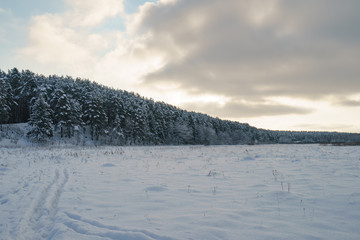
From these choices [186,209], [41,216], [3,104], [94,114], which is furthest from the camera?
[94,114]

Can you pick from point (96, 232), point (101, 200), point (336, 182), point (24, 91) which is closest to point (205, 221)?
point (96, 232)

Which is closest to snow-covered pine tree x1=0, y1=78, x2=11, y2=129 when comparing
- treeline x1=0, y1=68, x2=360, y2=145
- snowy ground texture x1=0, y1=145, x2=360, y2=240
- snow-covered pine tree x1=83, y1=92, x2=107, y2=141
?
treeline x1=0, y1=68, x2=360, y2=145

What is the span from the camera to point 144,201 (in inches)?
227

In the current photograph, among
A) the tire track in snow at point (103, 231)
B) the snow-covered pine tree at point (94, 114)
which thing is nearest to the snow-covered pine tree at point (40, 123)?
the snow-covered pine tree at point (94, 114)

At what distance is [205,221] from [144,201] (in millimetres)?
2216

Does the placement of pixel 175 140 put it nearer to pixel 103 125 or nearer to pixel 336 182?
pixel 103 125

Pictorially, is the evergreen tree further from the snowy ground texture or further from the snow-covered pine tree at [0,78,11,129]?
the snowy ground texture

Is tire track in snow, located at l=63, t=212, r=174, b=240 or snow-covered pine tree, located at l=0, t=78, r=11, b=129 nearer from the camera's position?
tire track in snow, located at l=63, t=212, r=174, b=240

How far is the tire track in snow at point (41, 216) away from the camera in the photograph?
13.0 ft

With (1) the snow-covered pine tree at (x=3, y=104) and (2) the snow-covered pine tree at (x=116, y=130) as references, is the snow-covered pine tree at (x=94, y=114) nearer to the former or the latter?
(2) the snow-covered pine tree at (x=116, y=130)

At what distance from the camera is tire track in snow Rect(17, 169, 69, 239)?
13.0 feet

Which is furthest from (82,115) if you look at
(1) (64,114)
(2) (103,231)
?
(2) (103,231)

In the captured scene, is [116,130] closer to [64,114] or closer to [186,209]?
[64,114]

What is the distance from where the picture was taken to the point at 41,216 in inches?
187
